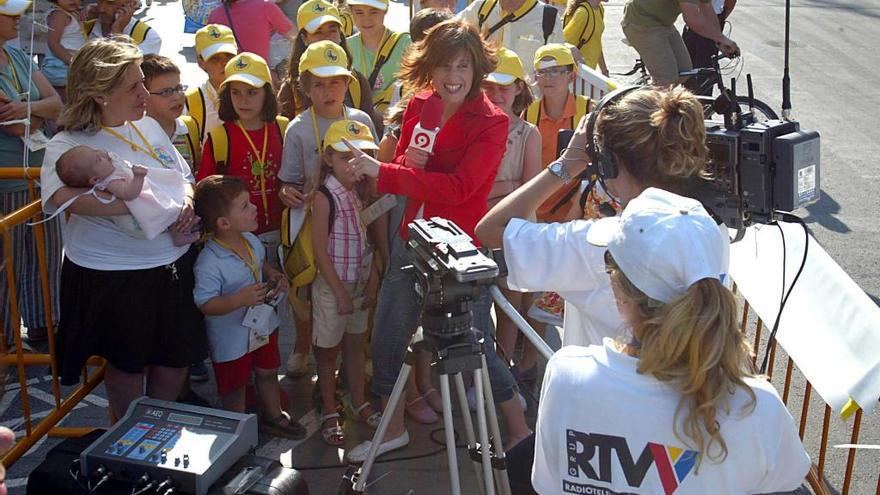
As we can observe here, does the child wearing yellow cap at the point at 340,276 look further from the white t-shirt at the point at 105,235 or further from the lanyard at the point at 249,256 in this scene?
the white t-shirt at the point at 105,235

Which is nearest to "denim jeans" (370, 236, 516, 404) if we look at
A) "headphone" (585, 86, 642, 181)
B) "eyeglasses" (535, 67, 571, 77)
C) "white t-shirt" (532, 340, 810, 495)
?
"headphone" (585, 86, 642, 181)

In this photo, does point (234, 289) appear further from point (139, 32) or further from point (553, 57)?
point (139, 32)

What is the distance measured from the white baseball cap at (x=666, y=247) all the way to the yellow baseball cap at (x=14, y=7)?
12.5 feet

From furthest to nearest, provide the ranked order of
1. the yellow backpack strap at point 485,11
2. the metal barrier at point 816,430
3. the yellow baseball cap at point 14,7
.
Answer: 1. the yellow backpack strap at point 485,11
2. the yellow baseball cap at point 14,7
3. the metal barrier at point 816,430

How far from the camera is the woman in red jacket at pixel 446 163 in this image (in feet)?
12.3

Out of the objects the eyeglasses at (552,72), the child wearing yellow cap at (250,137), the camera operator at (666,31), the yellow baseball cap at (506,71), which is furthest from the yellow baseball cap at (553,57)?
the camera operator at (666,31)

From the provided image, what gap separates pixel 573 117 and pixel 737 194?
227cm

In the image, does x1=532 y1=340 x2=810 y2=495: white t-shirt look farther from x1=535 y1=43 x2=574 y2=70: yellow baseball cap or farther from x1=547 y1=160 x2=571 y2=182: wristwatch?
x1=535 y1=43 x2=574 y2=70: yellow baseball cap

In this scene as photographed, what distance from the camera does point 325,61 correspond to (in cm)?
437

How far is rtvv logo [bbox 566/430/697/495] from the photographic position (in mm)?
1966

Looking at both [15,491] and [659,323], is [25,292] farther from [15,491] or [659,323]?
[659,323]

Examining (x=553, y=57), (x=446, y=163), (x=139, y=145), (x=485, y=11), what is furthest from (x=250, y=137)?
(x=485, y=11)

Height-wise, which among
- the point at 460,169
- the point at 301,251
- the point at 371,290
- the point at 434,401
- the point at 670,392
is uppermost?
the point at 670,392

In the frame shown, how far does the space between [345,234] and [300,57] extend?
1.17m
